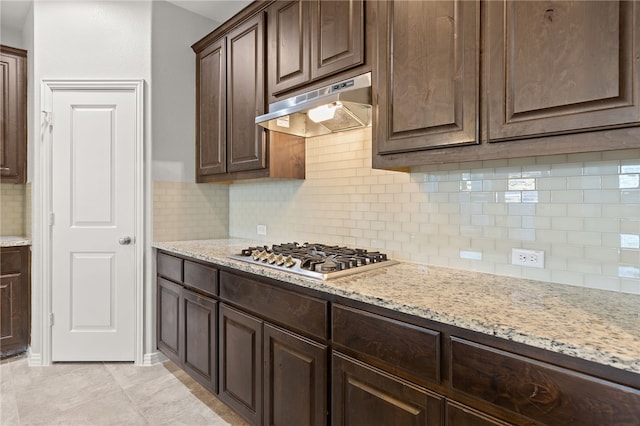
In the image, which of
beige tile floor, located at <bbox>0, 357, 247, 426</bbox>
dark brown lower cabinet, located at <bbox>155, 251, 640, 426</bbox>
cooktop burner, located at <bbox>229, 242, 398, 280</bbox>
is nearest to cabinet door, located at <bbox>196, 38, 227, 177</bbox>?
dark brown lower cabinet, located at <bbox>155, 251, 640, 426</bbox>

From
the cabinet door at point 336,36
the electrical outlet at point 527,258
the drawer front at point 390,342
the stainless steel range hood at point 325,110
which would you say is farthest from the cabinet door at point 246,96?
the electrical outlet at point 527,258

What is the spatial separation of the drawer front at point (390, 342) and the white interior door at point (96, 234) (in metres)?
2.20

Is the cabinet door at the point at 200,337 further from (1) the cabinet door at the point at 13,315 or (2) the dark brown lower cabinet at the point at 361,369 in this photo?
(1) the cabinet door at the point at 13,315

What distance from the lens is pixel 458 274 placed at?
170cm

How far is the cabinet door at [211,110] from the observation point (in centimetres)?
285

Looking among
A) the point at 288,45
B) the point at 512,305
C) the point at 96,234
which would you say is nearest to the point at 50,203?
the point at 96,234

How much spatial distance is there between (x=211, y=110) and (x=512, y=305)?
260cm

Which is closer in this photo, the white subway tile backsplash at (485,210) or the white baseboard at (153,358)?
the white subway tile backsplash at (485,210)

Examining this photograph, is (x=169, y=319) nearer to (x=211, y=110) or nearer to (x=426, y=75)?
(x=211, y=110)

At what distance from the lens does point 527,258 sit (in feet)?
5.26

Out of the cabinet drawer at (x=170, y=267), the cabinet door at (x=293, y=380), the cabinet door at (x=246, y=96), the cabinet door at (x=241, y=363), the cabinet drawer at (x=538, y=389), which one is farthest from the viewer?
the cabinet drawer at (x=170, y=267)

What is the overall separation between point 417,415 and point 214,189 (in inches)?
105

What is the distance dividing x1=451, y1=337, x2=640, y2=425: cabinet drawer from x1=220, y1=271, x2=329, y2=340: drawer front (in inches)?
23.8

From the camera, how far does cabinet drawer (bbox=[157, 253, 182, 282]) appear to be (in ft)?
8.64
